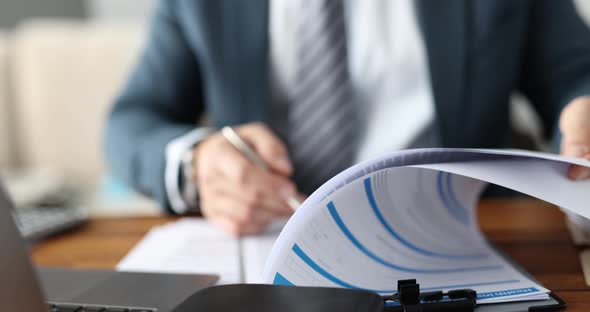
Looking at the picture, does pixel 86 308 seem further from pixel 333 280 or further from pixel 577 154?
pixel 577 154

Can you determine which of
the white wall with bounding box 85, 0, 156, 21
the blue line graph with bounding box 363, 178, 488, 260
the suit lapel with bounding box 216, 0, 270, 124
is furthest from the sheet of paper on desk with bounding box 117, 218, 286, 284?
the white wall with bounding box 85, 0, 156, 21

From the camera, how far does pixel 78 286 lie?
0.44 metres

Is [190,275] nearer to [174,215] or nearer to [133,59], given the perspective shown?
[174,215]

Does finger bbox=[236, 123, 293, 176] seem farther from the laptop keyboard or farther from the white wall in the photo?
the white wall

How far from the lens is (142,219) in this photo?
691 millimetres

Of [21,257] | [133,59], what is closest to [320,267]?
[21,257]

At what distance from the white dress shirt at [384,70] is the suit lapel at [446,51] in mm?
21

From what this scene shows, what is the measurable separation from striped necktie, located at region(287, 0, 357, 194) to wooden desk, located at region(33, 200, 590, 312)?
20cm

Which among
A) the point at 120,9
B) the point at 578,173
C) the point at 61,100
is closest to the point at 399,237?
the point at 578,173

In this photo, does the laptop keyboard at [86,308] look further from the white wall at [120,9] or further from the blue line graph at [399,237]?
the white wall at [120,9]

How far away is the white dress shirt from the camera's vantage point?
29.9 inches

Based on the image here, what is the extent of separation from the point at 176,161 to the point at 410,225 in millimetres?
308

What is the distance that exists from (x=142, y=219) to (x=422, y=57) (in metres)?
0.41

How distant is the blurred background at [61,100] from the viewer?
1.73 m
